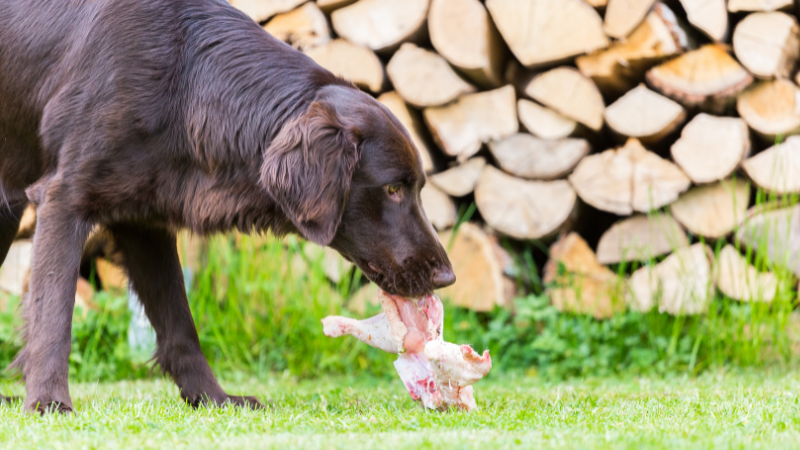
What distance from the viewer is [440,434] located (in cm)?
188

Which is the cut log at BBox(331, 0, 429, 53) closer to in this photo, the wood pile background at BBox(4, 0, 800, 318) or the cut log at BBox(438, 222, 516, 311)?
the wood pile background at BBox(4, 0, 800, 318)

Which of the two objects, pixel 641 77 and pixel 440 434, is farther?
pixel 641 77

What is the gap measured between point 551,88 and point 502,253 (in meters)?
0.93

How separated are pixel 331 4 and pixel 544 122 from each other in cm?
135

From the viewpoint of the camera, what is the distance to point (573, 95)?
408 centimetres

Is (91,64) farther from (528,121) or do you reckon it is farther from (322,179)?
(528,121)

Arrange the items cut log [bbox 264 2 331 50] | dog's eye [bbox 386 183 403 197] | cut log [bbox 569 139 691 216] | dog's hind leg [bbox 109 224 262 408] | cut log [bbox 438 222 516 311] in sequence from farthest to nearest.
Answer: cut log [bbox 264 2 331 50]
cut log [bbox 438 222 516 311]
cut log [bbox 569 139 691 216]
dog's hind leg [bbox 109 224 262 408]
dog's eye [bbox 386 183 403 197]

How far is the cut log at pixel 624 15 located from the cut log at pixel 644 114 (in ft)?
0.98

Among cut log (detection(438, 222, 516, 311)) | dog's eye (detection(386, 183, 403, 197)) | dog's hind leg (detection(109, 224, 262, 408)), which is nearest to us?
dog's eye (detection(386, 183, 403, 197))

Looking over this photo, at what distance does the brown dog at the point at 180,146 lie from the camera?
7.64ft

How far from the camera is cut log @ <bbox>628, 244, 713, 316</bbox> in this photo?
398cm

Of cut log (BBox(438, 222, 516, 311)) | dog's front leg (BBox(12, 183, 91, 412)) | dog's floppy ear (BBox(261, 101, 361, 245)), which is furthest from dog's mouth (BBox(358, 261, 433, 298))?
cut log (BBox(438, 222, 516, 311))

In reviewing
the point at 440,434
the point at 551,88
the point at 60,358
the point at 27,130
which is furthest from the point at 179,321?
the point at 551,88

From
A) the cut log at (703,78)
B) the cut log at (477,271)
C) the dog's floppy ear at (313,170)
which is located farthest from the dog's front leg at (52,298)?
the cut log at (703,78)
